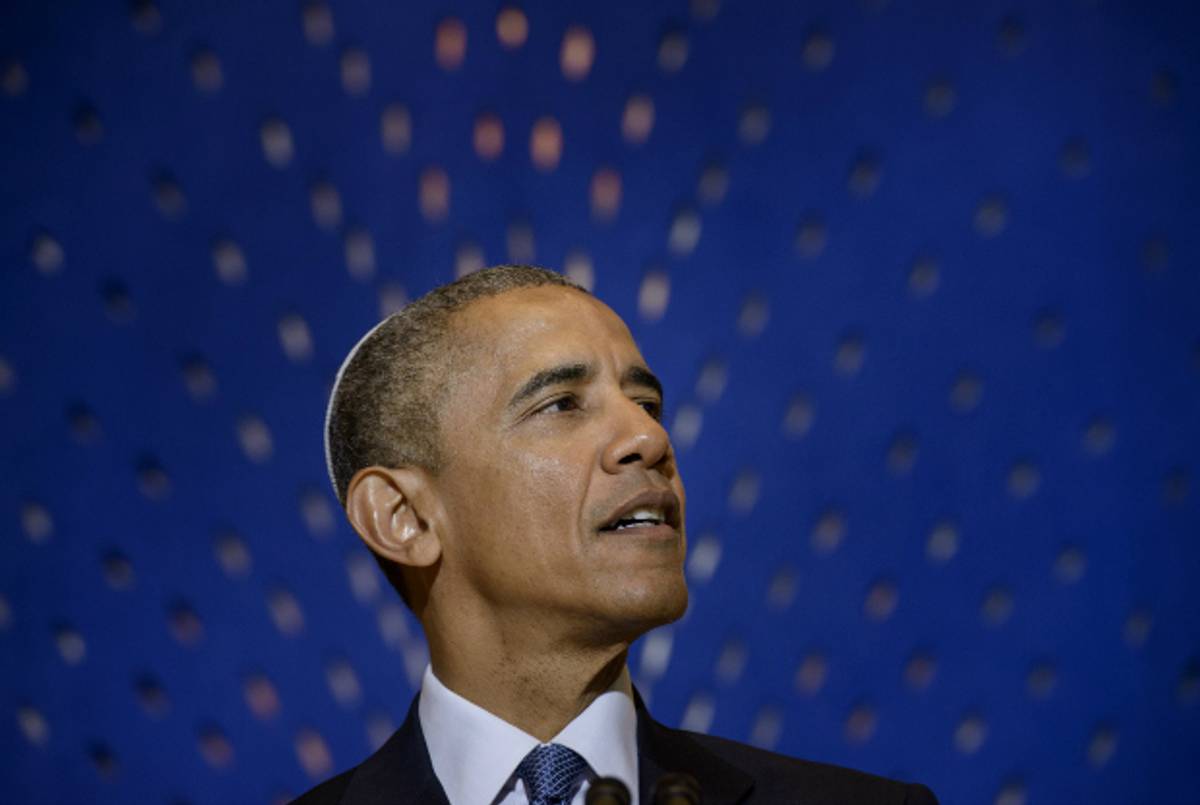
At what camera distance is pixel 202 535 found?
210cm

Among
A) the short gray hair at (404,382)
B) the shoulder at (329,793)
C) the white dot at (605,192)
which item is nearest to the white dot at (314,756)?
the shoulder at (329,793)

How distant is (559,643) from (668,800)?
18.3 inches

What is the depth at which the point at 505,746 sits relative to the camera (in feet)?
5.12

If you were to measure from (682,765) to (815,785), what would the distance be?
16 cm

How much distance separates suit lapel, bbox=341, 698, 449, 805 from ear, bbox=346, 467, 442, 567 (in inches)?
8.0

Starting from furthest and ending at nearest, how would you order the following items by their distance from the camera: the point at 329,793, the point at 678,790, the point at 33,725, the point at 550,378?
the point at 33,725 < the point at 329,793 < the point at 550,378 < the point at 678,790

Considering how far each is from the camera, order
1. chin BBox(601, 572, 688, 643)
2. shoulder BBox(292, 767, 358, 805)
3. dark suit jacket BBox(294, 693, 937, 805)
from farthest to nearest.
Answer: shoulder BBox(292, 767, 358, 805), dark suit jacket BBox(294, 693, 937, 805), chin BBox(601, 572, 688, 643)

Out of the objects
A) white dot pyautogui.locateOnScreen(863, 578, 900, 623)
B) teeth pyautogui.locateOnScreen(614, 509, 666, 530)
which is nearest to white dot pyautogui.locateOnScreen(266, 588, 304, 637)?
teeth pyautogui.locateOnScreen(614, 509, 666, 530)

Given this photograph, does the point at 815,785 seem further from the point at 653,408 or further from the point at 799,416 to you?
the point at 799,416

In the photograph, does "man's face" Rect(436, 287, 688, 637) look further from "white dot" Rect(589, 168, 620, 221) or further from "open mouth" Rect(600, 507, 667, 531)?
"white dot" Rect(589, 168, 620, 221)

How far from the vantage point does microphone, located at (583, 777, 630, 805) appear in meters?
1.13

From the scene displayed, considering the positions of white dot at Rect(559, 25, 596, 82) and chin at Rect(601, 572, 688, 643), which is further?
white dot at Rect(559, 25, 596, 82)

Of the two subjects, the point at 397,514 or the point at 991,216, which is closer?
the point at 397,514

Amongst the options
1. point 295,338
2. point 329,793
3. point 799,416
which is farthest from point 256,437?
point 799,416
